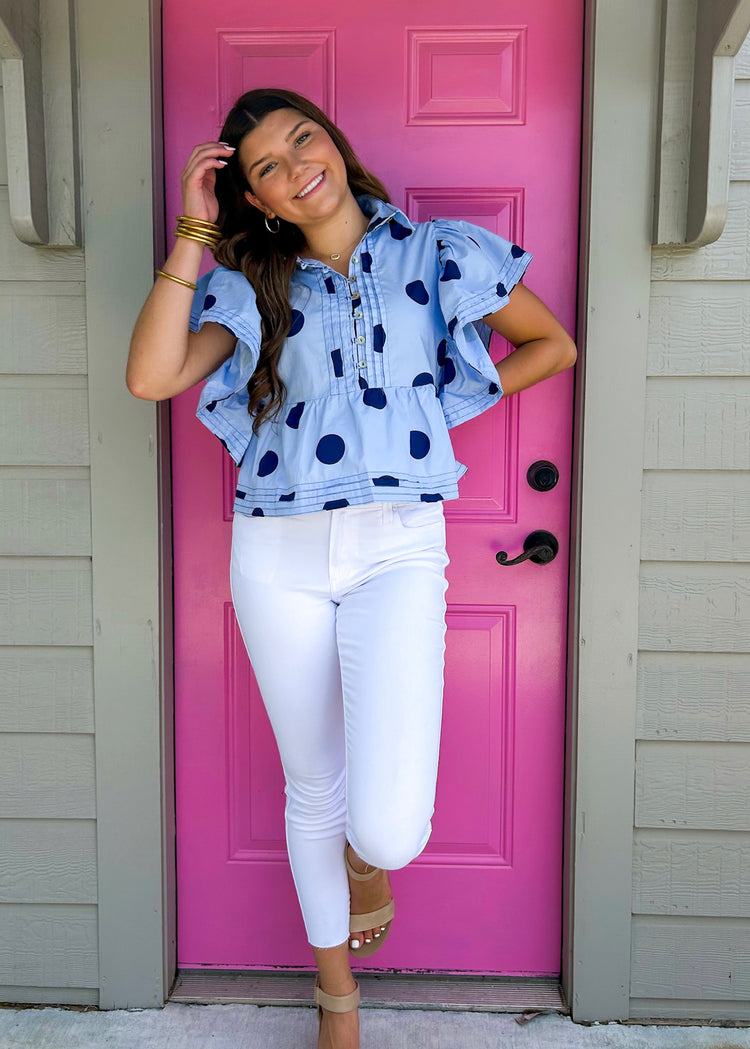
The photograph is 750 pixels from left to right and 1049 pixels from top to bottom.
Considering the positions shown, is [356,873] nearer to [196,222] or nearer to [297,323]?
[297,323]

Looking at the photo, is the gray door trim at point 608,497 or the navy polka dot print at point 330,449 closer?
the navy polka dot print at point 330,449

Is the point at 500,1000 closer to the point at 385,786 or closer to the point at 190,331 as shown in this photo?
the point at 385,786

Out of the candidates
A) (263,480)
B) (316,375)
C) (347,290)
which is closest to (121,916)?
(263,480)

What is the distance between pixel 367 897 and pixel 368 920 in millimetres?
51

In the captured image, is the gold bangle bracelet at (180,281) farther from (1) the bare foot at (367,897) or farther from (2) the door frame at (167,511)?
(1) the bare foot at (367,897)

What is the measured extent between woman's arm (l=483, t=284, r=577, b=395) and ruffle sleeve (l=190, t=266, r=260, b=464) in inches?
19.1

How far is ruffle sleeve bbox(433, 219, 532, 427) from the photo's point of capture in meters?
1.64

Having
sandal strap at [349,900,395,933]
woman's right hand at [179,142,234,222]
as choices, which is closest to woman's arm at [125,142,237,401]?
woman's right hand at [179,142,234,222]

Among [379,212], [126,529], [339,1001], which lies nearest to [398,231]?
[379,212]

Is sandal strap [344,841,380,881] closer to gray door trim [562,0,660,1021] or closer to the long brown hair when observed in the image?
gray door trim [562,0,660,1021]

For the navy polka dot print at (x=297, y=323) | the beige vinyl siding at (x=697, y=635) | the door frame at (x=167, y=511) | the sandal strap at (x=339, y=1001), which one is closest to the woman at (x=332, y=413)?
the navy polka dot print at (x=297, y=323)

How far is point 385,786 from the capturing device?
5.08ft

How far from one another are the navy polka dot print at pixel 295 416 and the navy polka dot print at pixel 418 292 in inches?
11.3

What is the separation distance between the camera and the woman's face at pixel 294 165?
1.60 m
